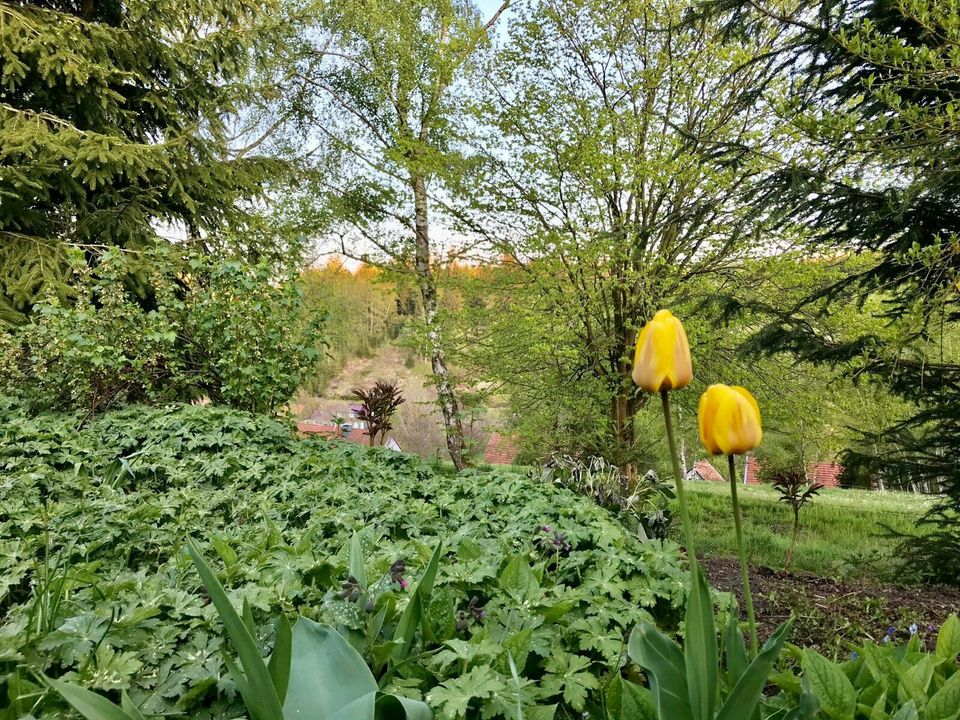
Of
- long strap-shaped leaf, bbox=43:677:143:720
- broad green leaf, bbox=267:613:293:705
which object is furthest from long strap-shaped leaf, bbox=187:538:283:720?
long strap-shaped leaf, bbox=43:677:143:720

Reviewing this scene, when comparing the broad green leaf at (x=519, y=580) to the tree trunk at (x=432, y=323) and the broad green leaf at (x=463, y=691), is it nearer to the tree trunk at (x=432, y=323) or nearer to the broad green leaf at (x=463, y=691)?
the broad green leaf at (x=463, y=691)

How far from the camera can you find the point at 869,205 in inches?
127

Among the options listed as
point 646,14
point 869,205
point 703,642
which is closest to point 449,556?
point 703,642

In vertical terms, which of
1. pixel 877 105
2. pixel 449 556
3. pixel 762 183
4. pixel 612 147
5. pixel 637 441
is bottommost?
pixel 637 441

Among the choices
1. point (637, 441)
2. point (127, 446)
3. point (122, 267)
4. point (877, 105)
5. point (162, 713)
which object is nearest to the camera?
point (162, 713)

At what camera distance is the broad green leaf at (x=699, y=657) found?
2.35 ft

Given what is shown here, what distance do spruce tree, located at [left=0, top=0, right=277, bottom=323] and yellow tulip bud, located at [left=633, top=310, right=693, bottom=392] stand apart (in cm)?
550

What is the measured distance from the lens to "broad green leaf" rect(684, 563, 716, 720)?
2.35 feet

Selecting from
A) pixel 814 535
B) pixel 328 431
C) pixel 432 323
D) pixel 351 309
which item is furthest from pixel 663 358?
pixel 351 309

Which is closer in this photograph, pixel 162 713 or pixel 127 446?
pixel 162 713

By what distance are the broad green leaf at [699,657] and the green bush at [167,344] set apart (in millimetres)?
4028

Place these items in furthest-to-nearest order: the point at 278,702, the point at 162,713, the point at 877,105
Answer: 1. the point at 877,105
2. the point at 162,713
3. the point at 278,702

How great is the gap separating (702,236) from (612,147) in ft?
4.04

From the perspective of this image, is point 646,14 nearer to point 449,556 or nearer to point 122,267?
point 122,267
